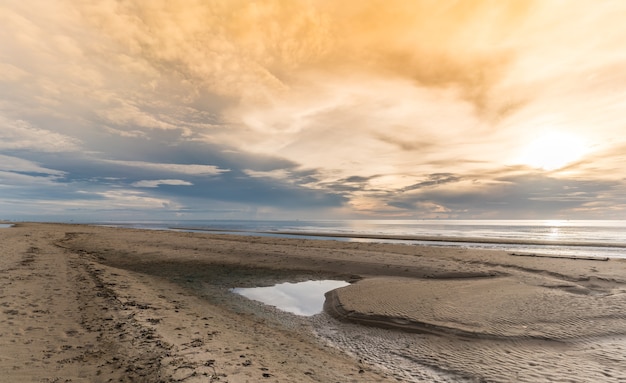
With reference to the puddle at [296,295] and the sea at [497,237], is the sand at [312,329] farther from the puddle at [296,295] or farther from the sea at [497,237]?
the sea at [497,237]

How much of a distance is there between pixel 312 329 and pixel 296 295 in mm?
5363

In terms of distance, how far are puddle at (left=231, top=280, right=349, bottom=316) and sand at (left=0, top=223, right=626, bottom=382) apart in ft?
2.65

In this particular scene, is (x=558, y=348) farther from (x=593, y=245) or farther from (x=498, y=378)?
(x=593, y=245)

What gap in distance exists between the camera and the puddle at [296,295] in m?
14.6

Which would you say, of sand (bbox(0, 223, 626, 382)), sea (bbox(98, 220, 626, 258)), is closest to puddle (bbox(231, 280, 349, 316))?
sand (bbox(0, 223, 626, 382))

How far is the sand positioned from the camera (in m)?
7.68

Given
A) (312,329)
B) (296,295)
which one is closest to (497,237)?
(296,295)

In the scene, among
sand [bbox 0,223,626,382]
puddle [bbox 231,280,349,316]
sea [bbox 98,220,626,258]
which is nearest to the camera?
sand [bbox 0,223,626,382]

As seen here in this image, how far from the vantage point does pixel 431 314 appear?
1265 centimetres

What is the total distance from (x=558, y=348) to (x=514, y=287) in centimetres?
850

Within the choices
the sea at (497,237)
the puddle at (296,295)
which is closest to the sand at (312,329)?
the puddle at (296,295)

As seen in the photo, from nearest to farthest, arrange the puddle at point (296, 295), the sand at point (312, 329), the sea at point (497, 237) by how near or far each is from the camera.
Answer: the sand at point (312, 329)
the puddle at point (296, 295)
the sea at point (497, 237)

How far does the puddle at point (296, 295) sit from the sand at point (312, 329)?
809 millimetres

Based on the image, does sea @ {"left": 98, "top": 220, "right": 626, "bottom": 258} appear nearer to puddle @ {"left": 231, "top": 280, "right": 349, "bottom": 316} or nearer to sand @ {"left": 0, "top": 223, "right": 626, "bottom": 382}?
sand @ {"left": 0, "top": 223, "right": 626, "bottom": 382}
